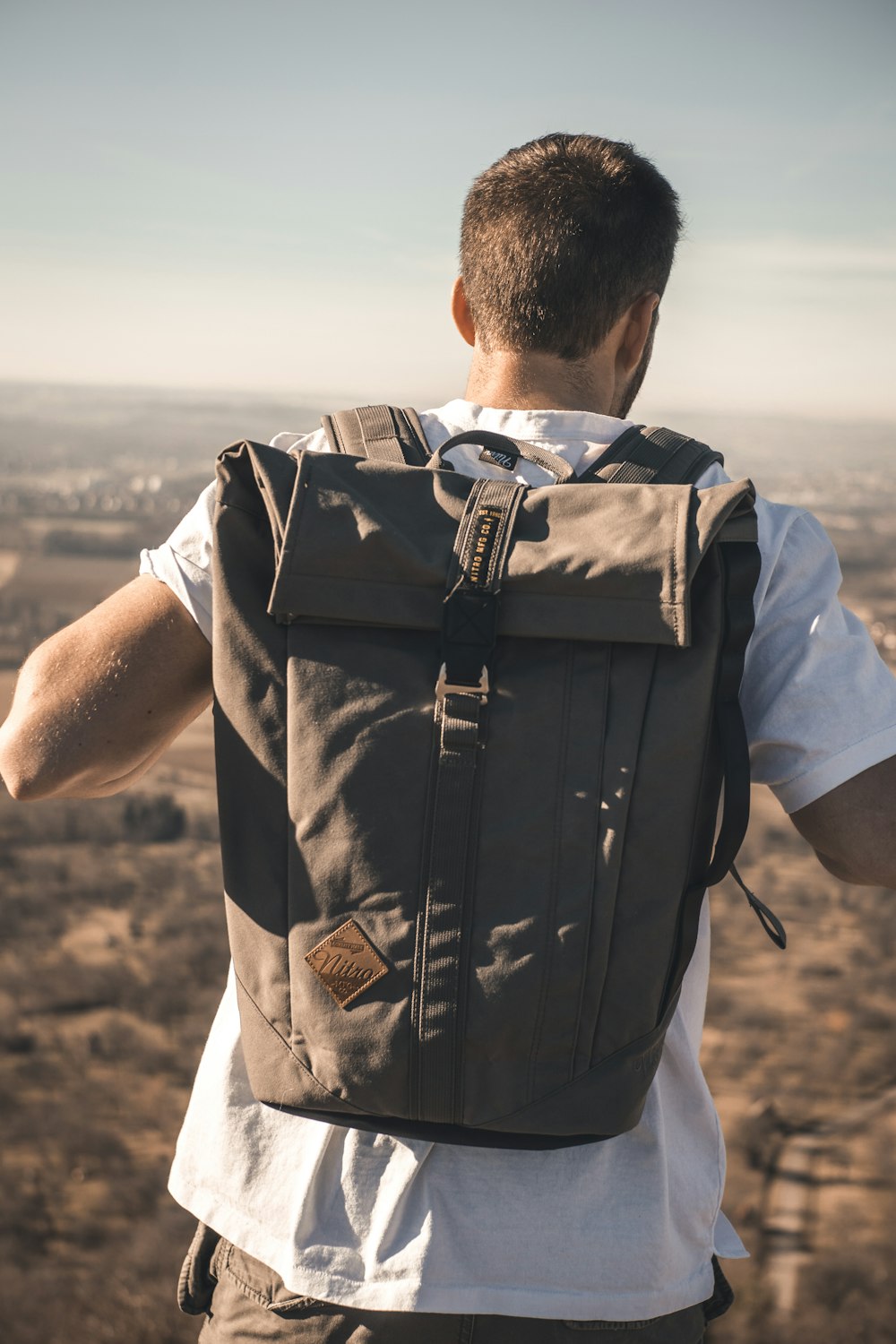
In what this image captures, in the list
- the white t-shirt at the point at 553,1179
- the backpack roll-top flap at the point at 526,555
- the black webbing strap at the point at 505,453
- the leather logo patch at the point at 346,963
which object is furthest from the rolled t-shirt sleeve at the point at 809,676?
the leather logo patch at the point at 346,963

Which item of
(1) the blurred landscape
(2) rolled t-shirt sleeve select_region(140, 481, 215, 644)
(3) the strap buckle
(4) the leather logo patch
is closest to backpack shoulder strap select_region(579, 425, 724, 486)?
(3) the strap buckle

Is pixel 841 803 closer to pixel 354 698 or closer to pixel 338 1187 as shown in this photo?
pixel 354 698

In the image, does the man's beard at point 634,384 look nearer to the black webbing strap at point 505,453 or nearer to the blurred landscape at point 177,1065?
the black webbing strap at point 505,453

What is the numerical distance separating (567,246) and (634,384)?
0.64ft

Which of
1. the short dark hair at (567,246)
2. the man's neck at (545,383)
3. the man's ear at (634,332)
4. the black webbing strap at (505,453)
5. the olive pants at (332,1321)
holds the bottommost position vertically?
the olive pants at (332,1321)

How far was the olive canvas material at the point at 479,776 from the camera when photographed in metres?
0.99

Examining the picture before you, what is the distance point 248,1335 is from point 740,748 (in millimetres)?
817

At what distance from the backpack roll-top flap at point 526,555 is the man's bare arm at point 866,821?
25 centimetres

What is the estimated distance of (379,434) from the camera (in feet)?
3.83

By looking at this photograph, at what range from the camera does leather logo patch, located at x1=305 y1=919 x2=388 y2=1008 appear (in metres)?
1.01

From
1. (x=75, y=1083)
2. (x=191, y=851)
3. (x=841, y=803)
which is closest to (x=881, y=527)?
(x=191, y=851)

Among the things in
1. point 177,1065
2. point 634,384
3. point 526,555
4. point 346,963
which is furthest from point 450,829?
point 177,1065

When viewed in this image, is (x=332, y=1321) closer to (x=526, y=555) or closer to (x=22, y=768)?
(x=22, y=768)

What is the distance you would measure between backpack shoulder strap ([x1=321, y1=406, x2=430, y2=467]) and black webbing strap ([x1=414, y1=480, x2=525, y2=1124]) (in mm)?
212
